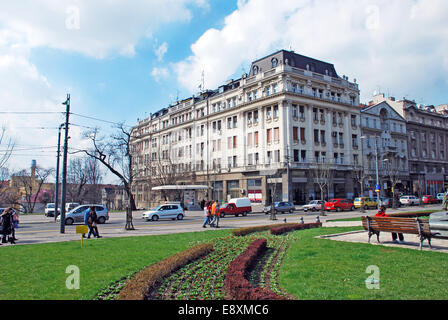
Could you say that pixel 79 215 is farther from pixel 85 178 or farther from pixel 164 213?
pixel 85 178

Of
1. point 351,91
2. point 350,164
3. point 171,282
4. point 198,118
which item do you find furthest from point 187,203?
point 171,282

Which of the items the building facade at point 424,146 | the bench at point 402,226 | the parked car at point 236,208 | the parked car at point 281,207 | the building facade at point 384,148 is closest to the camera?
the bench at point 402,226

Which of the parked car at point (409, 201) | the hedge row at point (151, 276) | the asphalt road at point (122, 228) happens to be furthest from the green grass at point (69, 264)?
the parked car at point (409, 201)

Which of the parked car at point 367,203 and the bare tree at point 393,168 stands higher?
the bare tree at point 393,168

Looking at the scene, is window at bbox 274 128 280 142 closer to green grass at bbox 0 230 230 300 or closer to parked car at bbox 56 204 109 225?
parked car at bbox 56 204 109 225

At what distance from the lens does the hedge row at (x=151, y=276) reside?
547cm

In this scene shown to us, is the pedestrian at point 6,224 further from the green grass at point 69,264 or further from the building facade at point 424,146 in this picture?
the building facade at point 424,146

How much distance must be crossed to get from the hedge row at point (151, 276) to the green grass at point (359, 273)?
103 inches

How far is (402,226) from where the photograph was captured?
1051 centimetres

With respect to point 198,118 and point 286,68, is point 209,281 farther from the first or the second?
point 198,118

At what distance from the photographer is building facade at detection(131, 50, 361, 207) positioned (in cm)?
4719

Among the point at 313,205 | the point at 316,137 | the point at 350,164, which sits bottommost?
the point at 313,205

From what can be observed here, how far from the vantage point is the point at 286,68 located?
47.1 m
